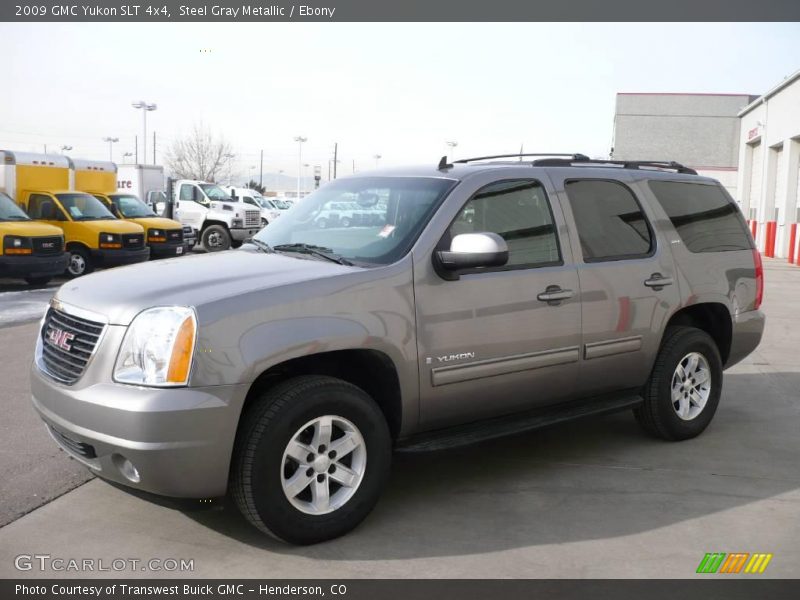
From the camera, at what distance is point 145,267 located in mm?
4582

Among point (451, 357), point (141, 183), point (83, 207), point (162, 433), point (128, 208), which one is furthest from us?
point (141, 183)

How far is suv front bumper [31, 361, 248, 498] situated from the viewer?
3559mm

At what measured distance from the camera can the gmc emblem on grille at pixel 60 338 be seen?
404 cm

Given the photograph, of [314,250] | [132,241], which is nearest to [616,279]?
[314,250]

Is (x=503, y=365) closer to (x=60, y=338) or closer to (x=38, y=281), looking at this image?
(x=60, y=338)

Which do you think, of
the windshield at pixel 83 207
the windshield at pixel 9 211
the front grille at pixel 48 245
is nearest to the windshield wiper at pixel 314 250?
the front grille at pixel 48 245

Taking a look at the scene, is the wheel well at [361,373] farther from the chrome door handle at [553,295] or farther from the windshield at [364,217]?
the chrome door handle at [553,295]

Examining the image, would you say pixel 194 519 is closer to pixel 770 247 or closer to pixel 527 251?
pixel 527 251

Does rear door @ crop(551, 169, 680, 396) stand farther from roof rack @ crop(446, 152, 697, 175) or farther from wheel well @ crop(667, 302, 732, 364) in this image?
wheel well @ crop(667, 302, 732, 364)

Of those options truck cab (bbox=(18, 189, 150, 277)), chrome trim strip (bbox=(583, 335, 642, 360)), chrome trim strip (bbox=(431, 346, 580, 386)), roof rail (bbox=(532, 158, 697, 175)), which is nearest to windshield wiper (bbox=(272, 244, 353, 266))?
chrome trim strip (bbox=(431, 346, 580, 386))

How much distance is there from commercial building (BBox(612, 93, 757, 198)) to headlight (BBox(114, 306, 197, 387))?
50394mm

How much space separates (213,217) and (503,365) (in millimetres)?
22360

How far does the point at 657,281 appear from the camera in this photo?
216 inches

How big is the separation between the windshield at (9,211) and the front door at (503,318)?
14.1 metres
